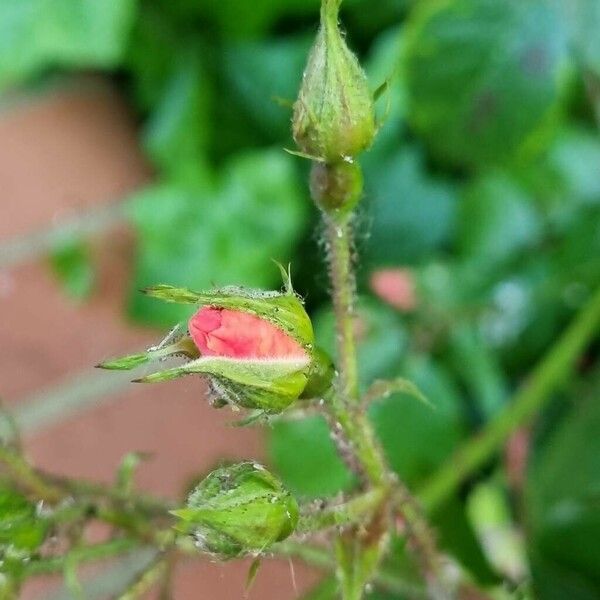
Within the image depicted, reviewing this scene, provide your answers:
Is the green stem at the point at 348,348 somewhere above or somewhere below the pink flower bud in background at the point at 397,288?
above

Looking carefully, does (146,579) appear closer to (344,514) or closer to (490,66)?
(344,514)

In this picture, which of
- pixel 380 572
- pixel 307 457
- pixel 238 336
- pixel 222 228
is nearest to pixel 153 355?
pixel 238 336

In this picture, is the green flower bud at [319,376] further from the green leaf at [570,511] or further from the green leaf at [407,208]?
the green leaf at [407,208]

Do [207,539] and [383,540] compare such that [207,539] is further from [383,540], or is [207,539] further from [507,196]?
[507,196]

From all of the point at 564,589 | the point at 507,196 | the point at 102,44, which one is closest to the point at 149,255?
the point at 102,44

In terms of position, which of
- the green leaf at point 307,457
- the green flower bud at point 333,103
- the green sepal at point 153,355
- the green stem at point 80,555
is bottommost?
the green leaf at point 307,457

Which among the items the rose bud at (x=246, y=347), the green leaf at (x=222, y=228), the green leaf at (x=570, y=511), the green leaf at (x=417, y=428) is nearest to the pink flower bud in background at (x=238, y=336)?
the rose bud at (x=246, y=347)

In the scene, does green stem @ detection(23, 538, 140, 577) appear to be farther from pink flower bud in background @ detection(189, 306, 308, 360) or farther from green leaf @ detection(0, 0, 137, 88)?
green leaf @ detection(0, 0, 137, 88)

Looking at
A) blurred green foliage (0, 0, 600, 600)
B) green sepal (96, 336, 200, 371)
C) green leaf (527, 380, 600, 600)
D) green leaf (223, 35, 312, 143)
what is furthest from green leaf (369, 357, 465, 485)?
green sepal (96, 336, 200, 371)
